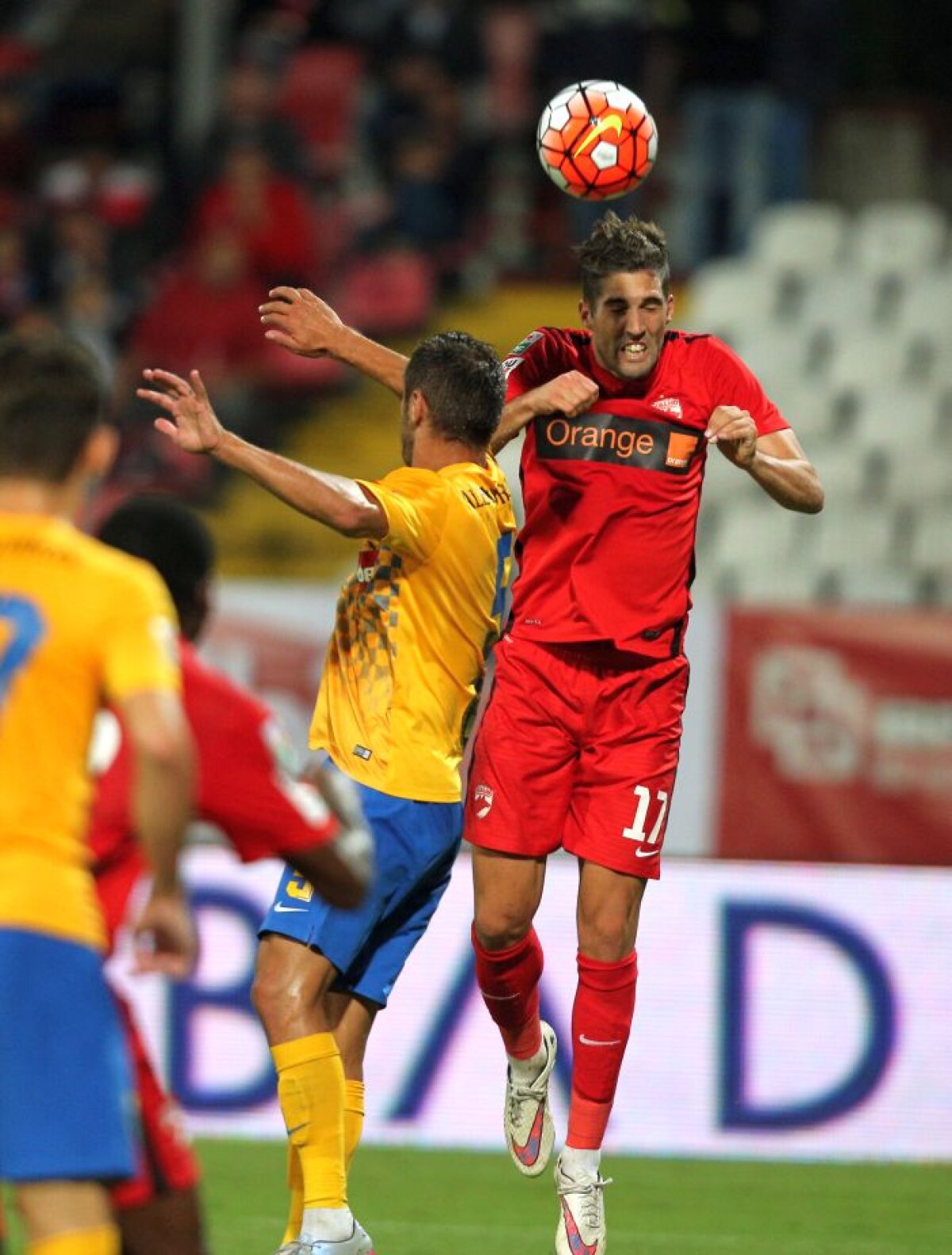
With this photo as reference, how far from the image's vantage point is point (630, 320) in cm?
604

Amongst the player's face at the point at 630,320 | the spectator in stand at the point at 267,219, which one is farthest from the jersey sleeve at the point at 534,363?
the spectator in stand at the point at 267,219

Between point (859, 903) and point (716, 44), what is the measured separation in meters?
8.19

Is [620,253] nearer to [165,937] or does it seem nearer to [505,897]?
[505,897]

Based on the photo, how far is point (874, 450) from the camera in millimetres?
13234

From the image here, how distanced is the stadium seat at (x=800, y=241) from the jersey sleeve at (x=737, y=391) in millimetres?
8346

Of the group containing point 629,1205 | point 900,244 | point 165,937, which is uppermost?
point 900,244

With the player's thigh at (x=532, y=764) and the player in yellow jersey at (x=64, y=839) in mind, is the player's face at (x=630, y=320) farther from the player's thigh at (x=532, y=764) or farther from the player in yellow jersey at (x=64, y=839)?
the player in yellow jersey at (x=64, y=839)

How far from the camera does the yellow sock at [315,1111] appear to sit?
5.34 meters

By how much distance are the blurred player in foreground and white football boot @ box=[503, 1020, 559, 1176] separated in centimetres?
256

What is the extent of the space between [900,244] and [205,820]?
10.9 metres

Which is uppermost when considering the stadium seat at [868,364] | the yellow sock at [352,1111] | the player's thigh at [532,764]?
the stadium seat at [868,364]

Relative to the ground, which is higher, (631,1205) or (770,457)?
(770,457)

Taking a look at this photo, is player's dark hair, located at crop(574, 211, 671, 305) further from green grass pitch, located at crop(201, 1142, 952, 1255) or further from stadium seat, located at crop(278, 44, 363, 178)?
stadium seat, located at crop(278, 44, 363, 178)

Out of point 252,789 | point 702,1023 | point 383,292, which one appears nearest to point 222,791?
point 252,789
